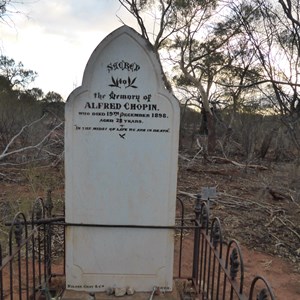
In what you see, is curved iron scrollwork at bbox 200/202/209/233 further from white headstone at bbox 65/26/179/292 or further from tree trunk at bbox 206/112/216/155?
tree trunk at bbox 206/112/216/155

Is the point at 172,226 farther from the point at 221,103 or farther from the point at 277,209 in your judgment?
the point at 221,103

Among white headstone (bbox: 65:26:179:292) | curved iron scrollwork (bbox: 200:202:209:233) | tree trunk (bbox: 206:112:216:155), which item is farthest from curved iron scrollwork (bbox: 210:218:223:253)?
tree trunk (bbox: 206:112:216:155)

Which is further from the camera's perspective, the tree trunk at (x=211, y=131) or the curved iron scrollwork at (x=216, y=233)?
the tree trunk at (x=211, y=131)

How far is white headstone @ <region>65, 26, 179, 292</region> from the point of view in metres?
2.89

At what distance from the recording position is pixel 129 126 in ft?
9.61

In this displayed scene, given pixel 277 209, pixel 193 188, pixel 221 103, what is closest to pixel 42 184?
pixel 193 188

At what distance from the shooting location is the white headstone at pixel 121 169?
289 cm

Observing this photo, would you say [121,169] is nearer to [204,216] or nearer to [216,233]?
[204,216]

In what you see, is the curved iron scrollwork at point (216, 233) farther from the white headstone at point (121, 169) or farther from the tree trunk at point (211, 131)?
the tree trunk at point (211, 131)

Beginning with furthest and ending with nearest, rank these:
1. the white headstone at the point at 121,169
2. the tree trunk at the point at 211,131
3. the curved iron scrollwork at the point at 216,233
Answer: the tree trunk at the point at 211,131 → the white headstone at the point at 121,169 → the curved iron scrollwork at the point at 216,233

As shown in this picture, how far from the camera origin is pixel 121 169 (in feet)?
9.73

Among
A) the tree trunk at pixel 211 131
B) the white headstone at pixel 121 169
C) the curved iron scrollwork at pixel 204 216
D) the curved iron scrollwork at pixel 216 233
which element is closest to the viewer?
the curved iron scrollwork at pixel 216 233

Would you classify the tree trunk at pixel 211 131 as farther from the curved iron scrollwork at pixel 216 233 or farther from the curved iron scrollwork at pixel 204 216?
the curved iron scrollwork at pixel 216 233

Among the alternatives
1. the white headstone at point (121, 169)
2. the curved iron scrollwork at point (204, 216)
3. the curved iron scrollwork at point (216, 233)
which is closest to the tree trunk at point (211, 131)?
the curved iron scrollwork at point (204, 216)
